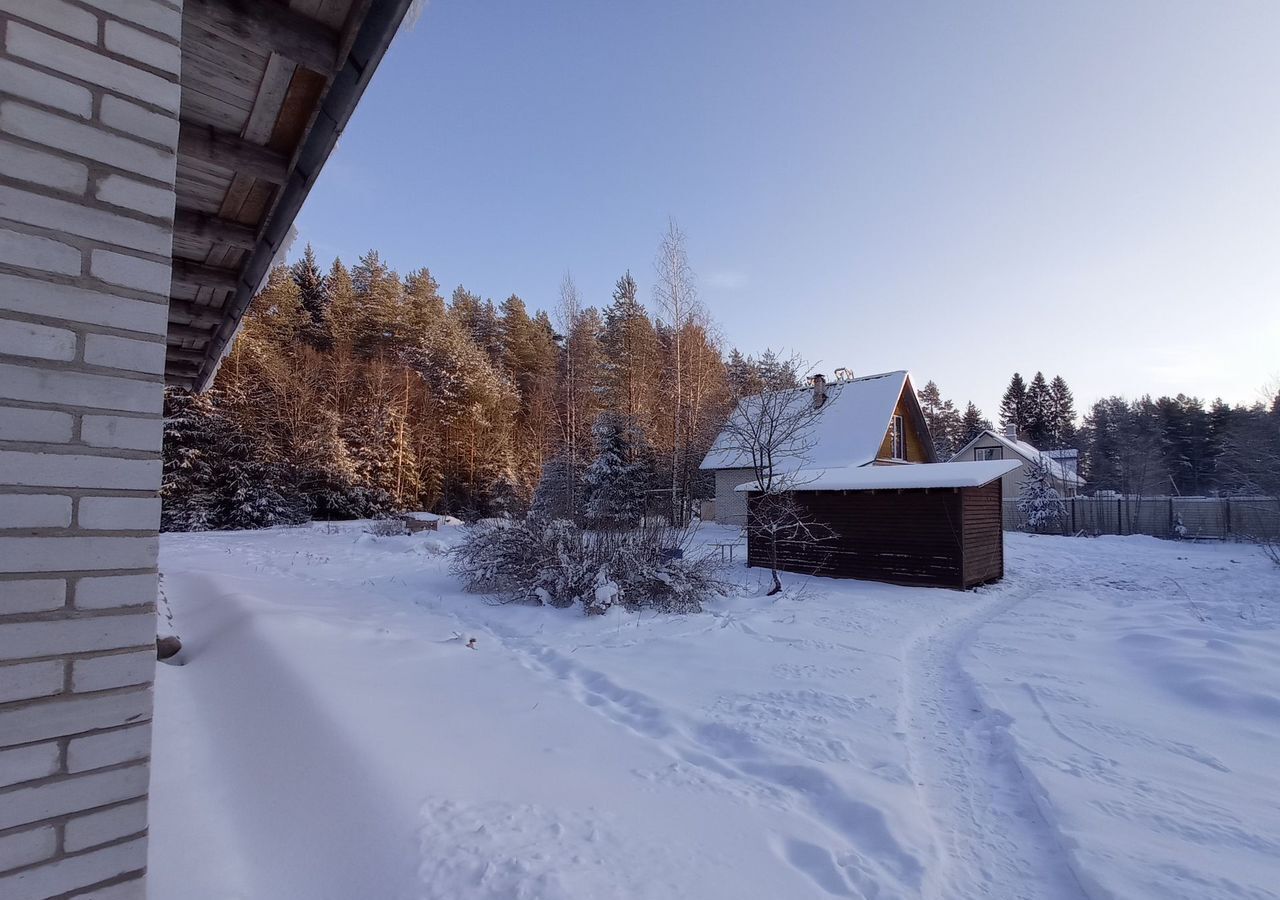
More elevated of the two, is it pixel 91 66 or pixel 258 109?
pixel 258 109

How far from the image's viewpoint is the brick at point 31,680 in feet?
4.42

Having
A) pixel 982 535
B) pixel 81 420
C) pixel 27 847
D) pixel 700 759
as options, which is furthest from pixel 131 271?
pixel 982 535

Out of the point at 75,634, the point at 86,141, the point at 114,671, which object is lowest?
the point at 114,671

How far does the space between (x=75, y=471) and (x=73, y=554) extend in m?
0.20

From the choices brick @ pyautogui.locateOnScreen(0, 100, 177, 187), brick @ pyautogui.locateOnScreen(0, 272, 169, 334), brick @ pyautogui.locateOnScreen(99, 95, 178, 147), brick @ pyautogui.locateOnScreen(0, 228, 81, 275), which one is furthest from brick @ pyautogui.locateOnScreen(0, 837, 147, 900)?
brick @ pyautogui.locateOnScreen(99, 95, 178, 147)

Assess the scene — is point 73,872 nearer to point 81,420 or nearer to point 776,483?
point 81,420

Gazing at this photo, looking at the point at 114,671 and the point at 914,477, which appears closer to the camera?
the point at 114,671

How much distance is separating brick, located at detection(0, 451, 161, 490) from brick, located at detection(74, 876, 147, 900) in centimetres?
99

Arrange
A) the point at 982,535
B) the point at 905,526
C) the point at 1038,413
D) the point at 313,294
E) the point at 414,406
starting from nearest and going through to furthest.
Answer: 1. the point at 905,526
2. the point at 982,535
3. the point at 414,406
4. the point at 313,294
5. the point at 1038,413

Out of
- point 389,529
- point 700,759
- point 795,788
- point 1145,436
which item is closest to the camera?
point 795,788

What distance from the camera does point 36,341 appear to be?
140cm

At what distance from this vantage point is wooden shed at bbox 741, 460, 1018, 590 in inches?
448

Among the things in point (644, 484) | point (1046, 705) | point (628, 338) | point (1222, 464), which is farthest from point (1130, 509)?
point (1046, 705)

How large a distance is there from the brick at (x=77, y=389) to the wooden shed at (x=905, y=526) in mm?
11616
